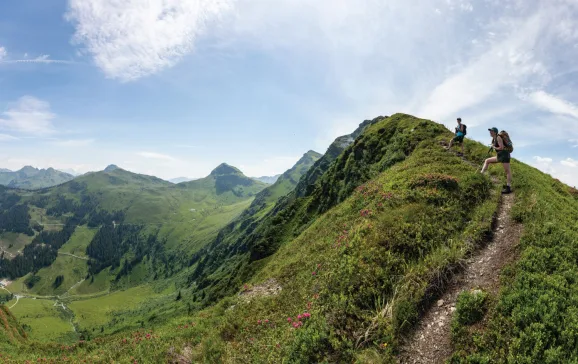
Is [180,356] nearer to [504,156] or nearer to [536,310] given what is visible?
[536,310]

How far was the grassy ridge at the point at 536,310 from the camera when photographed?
886 centimetres

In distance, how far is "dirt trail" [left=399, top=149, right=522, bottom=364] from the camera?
1039cm

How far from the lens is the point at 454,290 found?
12.5 metres

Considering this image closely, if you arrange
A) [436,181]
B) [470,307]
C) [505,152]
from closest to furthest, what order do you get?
[470,307], [505,152], [436,181]

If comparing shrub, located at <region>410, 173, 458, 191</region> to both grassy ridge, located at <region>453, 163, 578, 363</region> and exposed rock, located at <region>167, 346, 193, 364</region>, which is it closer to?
grassy ridge, located at <region>453, 163, 578, 363</region>

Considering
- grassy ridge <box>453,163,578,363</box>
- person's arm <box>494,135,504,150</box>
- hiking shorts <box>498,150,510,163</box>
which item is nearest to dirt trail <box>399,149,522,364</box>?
grassy ridge <box>453,163,578,363</box>

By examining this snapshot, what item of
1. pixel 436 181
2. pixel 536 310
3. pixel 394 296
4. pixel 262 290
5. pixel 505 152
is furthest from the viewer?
pixel 436 181

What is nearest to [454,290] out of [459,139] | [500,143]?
[500,143]

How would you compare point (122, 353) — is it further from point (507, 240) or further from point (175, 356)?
point (507, 240)

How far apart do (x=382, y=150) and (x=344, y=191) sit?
10.5m

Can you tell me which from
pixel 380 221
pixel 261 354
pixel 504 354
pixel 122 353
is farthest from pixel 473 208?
pixel 122 353

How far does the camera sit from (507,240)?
573 inches

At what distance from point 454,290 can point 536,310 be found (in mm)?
3040

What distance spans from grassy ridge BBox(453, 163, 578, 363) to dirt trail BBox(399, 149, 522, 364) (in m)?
0.56
